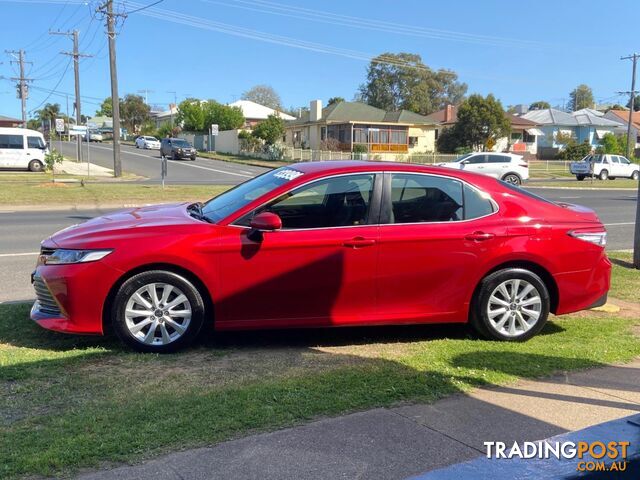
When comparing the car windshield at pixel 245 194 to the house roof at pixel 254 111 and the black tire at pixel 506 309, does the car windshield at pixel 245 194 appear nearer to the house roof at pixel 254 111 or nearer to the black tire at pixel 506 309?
the black tire at pixel 506 309

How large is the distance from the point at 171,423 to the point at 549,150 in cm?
6961

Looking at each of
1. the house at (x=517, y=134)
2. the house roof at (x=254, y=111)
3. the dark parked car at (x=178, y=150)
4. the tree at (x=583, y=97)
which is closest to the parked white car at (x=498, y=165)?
the dark parked car at (x=178, y=150)

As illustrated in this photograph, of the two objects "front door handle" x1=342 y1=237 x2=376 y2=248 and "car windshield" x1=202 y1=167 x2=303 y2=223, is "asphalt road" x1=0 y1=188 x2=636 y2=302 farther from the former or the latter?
"front door handle" x1=342 y1=237 x2=376 y2=248

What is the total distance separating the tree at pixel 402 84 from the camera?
91.4 m

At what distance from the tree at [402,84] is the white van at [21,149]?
65.3 meters

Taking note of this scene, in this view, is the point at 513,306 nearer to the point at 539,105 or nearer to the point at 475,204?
the point at 475,204

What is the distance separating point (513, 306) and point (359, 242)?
61.5 inches

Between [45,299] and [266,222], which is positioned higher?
[266,222]

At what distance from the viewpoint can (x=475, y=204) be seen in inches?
217

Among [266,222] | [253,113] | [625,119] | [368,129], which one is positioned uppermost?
[253,113]

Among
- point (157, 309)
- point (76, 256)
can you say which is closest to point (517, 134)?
point (157, 309)

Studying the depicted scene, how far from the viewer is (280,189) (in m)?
Answer: 5.30

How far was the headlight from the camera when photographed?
485 centimetres

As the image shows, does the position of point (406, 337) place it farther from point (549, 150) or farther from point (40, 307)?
point (549, 150)
